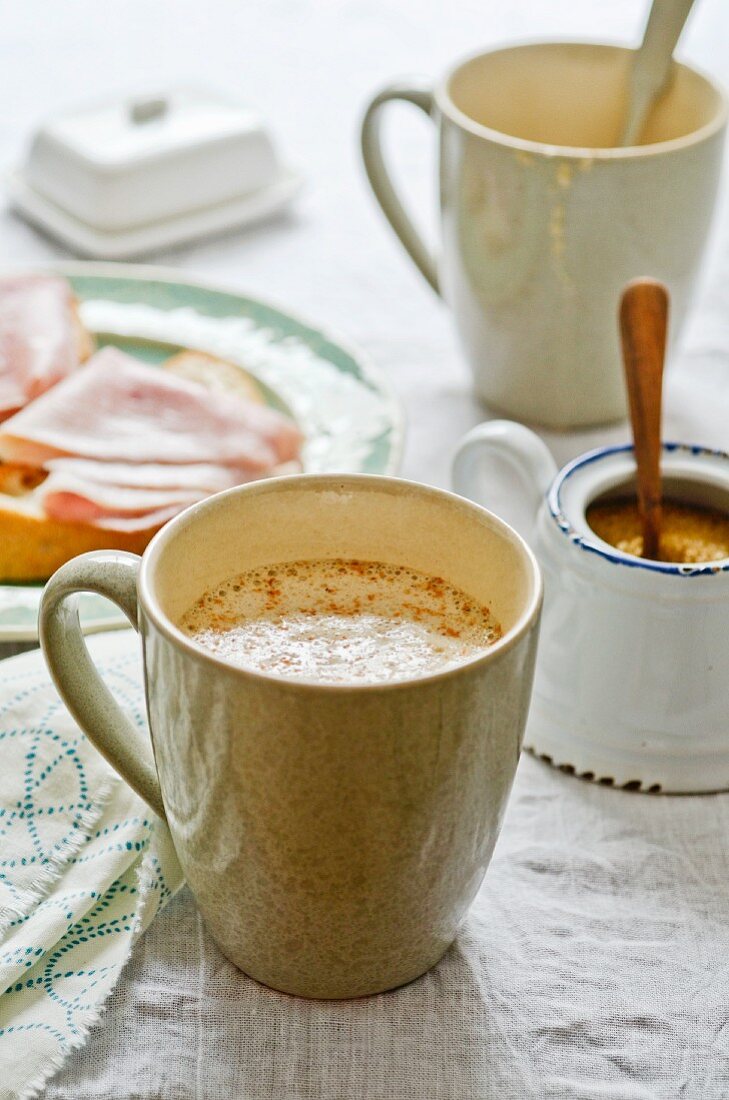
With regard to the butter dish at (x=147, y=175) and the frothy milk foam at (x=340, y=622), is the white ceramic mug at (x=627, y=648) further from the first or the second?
the butter dish at (x=147, y=175)

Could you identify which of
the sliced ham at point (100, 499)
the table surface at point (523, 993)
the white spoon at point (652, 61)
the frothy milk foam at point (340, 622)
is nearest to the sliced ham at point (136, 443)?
the sliced ham at point (100, 499)

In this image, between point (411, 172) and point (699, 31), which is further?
point (699, 31)

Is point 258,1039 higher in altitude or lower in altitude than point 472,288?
lower

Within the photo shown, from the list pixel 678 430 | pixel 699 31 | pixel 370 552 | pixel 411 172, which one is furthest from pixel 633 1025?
pixel 699 31

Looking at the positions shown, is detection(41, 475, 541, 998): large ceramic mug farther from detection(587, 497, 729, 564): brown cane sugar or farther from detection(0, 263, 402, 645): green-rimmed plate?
detection(0, 263, 402, 645): green-rimmed plate

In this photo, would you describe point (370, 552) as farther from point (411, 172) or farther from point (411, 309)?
point (411, 172)

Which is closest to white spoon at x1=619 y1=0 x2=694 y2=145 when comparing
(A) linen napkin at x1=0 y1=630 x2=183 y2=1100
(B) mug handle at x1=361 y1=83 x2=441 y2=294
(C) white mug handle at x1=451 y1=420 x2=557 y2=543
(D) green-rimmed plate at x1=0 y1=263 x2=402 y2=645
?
(B) mug handle at x1=361 y1=83 x2=441 y2=294

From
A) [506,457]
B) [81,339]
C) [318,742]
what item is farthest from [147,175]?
[318,742]

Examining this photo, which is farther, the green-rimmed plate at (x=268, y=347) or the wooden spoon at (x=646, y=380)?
the green-rimmed plate at (x=268, y=347)
